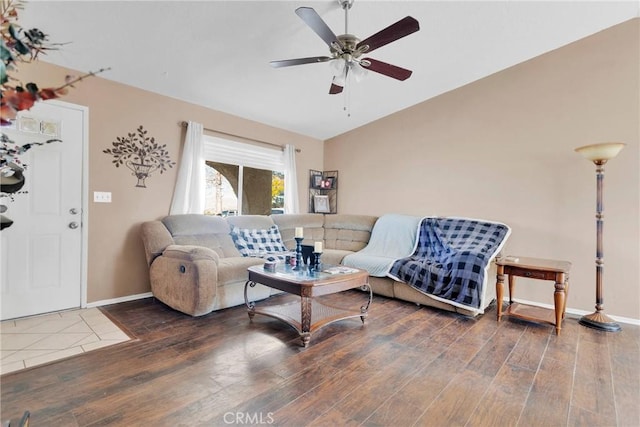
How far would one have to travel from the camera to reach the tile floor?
2143 mm

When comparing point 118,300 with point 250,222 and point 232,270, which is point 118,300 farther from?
point 250,222

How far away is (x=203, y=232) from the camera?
3.71 meters

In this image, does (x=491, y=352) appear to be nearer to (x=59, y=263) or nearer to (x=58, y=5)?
(x=59, y=263)

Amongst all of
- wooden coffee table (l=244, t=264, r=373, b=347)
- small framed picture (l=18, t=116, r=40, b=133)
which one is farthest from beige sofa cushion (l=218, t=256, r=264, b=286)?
small framed picture (l=18, t=116, r=40, b=133)

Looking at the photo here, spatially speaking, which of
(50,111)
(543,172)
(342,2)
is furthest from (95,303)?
(543,172)

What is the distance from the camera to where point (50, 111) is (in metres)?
2.96

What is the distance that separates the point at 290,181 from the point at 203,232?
1798 millimetres

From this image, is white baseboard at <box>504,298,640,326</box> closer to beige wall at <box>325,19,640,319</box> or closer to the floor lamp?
beige wall at <box>325,19,640,319</box>

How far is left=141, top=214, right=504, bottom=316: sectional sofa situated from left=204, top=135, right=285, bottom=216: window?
48 cm

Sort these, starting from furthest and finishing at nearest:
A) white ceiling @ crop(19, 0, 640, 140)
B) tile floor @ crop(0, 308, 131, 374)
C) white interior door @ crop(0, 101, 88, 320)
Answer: white interior door @ crop(0, 101, 88, 320)
white ceiling @ crop(19, 0, 640, 140)
tile floor @ crop(0, 308, 131, 374)

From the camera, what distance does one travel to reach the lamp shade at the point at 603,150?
2732 mm

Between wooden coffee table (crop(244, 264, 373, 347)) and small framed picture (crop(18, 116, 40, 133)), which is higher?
small framed picture (crop(18, 116, 40, 133))

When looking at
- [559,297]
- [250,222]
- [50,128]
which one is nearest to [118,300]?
[250,222]

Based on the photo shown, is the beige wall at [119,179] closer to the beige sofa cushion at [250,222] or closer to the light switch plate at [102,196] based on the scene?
the light switch plate at [102,196]
